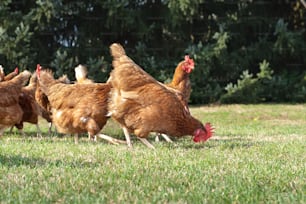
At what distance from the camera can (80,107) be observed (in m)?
7.14

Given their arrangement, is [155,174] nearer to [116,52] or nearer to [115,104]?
[115,104]

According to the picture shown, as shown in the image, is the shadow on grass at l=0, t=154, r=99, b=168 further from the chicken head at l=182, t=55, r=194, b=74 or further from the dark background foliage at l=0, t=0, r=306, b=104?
the dark background foliage at l=0, t=0, r=306, b=104

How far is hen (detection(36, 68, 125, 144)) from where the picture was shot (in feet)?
23.3

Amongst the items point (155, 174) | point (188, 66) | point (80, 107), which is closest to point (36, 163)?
point (155, 174)

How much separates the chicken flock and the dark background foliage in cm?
612

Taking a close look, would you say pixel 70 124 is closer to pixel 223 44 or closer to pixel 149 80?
pixel 149 80

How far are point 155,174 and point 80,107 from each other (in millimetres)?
3154

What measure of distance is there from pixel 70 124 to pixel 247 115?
24.8ft

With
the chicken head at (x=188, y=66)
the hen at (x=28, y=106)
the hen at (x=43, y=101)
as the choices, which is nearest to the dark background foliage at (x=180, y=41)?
the hen at (x=43, y=101)

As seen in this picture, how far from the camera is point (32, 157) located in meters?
5.23

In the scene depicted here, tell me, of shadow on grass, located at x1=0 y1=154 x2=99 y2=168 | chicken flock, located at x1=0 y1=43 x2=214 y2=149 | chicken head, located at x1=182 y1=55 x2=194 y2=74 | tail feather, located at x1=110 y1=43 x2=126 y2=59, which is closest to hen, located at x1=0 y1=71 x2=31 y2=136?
chicken flock, located at x1=0 y1=43 x2=214 y2=149

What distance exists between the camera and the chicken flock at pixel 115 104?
625 cm

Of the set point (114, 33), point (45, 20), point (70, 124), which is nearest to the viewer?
point (70, 124)

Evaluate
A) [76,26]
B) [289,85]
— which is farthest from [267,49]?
[76,26]
